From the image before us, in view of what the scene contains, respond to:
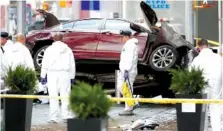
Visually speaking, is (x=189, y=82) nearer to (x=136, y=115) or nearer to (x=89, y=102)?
(x=89, y=102)

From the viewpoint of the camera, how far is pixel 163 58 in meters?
15.1

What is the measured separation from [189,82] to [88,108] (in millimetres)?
3164

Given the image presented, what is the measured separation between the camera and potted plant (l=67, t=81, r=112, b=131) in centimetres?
710

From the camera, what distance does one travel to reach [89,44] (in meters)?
15.5

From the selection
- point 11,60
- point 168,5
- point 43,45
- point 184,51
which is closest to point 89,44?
point 43,45

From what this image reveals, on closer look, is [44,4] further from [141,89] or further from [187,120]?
[187,120]

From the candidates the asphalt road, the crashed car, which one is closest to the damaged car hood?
the crashed car

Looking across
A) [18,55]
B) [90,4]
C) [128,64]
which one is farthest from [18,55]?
[90,4]

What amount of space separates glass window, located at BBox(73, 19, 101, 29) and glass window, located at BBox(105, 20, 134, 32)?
0.24 m

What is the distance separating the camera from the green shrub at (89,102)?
7.12 m

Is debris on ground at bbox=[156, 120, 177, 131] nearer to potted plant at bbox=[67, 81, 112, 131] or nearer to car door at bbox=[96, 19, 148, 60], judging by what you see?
car door at bbox=[96, 19, 148, 60]

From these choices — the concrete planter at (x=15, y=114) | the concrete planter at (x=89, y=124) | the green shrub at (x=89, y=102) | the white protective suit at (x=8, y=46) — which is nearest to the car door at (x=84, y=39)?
the white protective suit at (x=8, y=46)

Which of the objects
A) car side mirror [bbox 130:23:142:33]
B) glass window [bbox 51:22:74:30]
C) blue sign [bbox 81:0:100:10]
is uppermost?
blue sign [bbox 81:0:100:10]

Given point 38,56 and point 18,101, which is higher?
point 38,56
